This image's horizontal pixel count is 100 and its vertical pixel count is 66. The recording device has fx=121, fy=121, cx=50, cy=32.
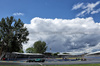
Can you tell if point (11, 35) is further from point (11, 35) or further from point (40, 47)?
point (40, 47)

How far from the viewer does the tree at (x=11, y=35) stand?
58881 millimetres

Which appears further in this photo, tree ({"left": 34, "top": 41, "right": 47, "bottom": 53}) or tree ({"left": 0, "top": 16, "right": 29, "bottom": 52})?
tree ({"left": 34, "top": 41, "right": 47, "bottom": 53})

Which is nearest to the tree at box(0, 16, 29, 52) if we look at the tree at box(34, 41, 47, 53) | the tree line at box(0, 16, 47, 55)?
the tree line at box(0, 16, 47, 55)

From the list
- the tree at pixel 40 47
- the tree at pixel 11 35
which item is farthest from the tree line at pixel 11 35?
the tree at pixel 40 47

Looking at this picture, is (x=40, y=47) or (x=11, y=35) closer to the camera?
(x=11, y=35)

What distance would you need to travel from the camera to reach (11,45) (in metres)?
59.8

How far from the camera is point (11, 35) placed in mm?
58688

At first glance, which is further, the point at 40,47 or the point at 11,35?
the point at 40,47

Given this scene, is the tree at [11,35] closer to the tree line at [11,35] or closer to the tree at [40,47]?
the tree line at [11,35]

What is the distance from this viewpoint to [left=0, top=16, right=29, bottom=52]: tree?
193 ft

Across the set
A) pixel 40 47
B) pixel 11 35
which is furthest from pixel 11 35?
pixel 40 47

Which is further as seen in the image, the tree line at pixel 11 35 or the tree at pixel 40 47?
the tree at pixel 40 47

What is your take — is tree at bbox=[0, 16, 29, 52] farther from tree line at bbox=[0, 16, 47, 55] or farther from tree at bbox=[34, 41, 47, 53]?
tree at bbox=[34, 41, 47, 53]

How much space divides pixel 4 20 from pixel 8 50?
1589 cm
